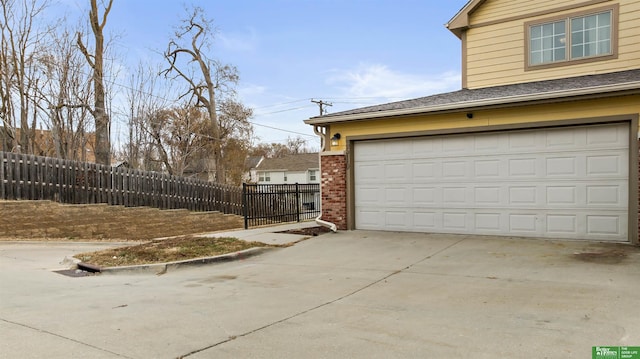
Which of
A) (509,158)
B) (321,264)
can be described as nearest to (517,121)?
(509,158)

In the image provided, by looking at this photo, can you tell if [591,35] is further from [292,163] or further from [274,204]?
[292,163]

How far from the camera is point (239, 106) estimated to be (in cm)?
3572

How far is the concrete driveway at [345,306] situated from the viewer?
393 cm

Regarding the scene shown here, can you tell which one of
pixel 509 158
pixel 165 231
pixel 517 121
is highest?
pixel 517 121

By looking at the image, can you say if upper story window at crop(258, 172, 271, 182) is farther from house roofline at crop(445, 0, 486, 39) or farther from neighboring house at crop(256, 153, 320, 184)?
house roofline at crop(445, 0, 486, 39)

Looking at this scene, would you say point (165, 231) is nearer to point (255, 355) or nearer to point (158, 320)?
point (158, 320)

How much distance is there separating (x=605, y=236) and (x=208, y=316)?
821cm

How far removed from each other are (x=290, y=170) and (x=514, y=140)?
49.6 meters

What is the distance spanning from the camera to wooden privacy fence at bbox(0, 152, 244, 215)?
38.0 ft

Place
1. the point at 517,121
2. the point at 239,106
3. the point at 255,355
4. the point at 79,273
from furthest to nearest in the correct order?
1. the point at 239,106
2. the point at 517,121
3. the point at 79,273
4. the point at 255,355

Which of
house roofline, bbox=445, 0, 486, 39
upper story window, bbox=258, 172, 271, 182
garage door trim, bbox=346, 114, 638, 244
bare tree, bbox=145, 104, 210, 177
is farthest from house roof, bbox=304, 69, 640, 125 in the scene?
upper story window, bbox=258, 172, 271, 182

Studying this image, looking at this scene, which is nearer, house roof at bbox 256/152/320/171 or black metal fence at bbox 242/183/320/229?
black metal fence at bbox 242/183/320/229

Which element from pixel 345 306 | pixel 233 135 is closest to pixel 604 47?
pixel 345 306

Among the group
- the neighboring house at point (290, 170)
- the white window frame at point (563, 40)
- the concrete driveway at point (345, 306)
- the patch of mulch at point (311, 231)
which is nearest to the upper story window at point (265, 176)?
the neighboring house at point (290, 170)
